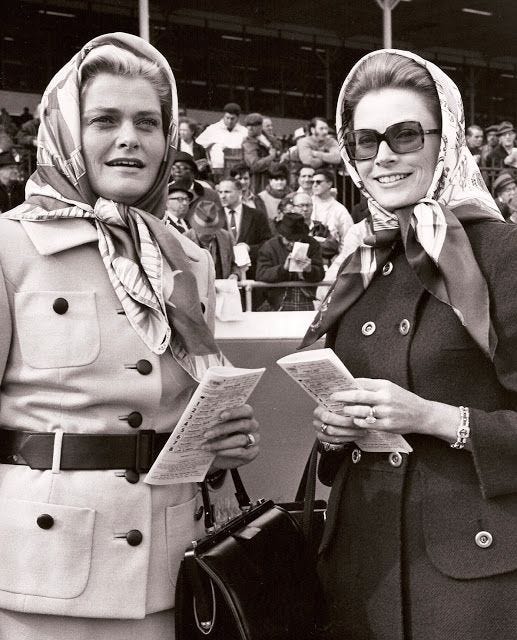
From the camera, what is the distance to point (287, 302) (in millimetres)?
6320

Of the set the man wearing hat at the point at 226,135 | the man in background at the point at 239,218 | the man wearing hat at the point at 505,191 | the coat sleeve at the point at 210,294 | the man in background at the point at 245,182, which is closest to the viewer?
the coat sleeve at the point at 210,294

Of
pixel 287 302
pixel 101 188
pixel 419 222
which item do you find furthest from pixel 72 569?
pixel 287 302

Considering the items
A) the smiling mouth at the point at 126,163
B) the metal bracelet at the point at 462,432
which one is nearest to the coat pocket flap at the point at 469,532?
the metal bracelet at the point at 462,432

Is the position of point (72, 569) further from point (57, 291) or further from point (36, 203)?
point (36, 203)

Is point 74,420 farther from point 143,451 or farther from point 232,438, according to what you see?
point 232,438

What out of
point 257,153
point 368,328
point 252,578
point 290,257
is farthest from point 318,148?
point 252,578

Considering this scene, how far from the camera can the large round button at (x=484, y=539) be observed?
192 centimetres

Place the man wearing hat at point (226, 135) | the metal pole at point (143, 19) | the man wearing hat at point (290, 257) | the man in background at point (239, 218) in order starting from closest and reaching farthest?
1. the man wearing hat at point (290, 257)
2. the man in background at point (239, 218)
3. the metal pole at point (143, 19)
4. the man wearing hat at point (226, 135)

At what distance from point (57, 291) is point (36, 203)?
0.25 m

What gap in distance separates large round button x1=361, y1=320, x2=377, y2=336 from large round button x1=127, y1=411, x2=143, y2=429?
61 cm

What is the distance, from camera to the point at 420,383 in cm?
203

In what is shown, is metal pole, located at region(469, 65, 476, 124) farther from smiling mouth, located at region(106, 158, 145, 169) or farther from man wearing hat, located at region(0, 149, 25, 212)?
smiling mouth, located at region(106, 158, 145, 169)

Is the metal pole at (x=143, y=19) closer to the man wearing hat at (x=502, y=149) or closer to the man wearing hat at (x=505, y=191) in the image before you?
the man wearing hat at (x=505, y=191)

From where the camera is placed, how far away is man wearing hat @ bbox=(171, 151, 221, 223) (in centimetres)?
843
